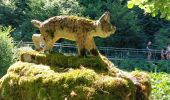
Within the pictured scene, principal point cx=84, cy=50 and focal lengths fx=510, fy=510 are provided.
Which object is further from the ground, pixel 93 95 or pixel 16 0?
pixel 16 0

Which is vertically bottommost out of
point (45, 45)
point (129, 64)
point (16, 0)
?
point (129, 64)

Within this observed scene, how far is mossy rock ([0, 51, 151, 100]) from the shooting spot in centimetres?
516

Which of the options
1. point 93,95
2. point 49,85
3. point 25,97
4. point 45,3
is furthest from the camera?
point 45,3

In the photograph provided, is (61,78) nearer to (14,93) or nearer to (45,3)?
(14,93)

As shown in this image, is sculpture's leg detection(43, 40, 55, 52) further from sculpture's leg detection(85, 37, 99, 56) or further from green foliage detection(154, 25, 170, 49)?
green foliage detection(154, 25, 170, 49)

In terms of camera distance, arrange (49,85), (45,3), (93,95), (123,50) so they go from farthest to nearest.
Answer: (45,3), (123,50), (49,85), (93,95)

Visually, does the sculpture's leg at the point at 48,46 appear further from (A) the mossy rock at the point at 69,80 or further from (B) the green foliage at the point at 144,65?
(B) the green foliage at the point at 144,65

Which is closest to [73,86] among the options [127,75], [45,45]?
[127,75]

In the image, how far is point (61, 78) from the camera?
17.6 ft

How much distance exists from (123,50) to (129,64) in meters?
2.30

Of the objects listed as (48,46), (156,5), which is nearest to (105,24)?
(48,46)

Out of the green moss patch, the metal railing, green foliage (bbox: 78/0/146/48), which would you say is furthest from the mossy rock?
green foliage (bbox: 78/0/146/48)

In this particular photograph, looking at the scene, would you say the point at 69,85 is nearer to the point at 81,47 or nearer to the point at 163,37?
the point at 81,47

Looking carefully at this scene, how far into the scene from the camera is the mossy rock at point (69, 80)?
203 inches
